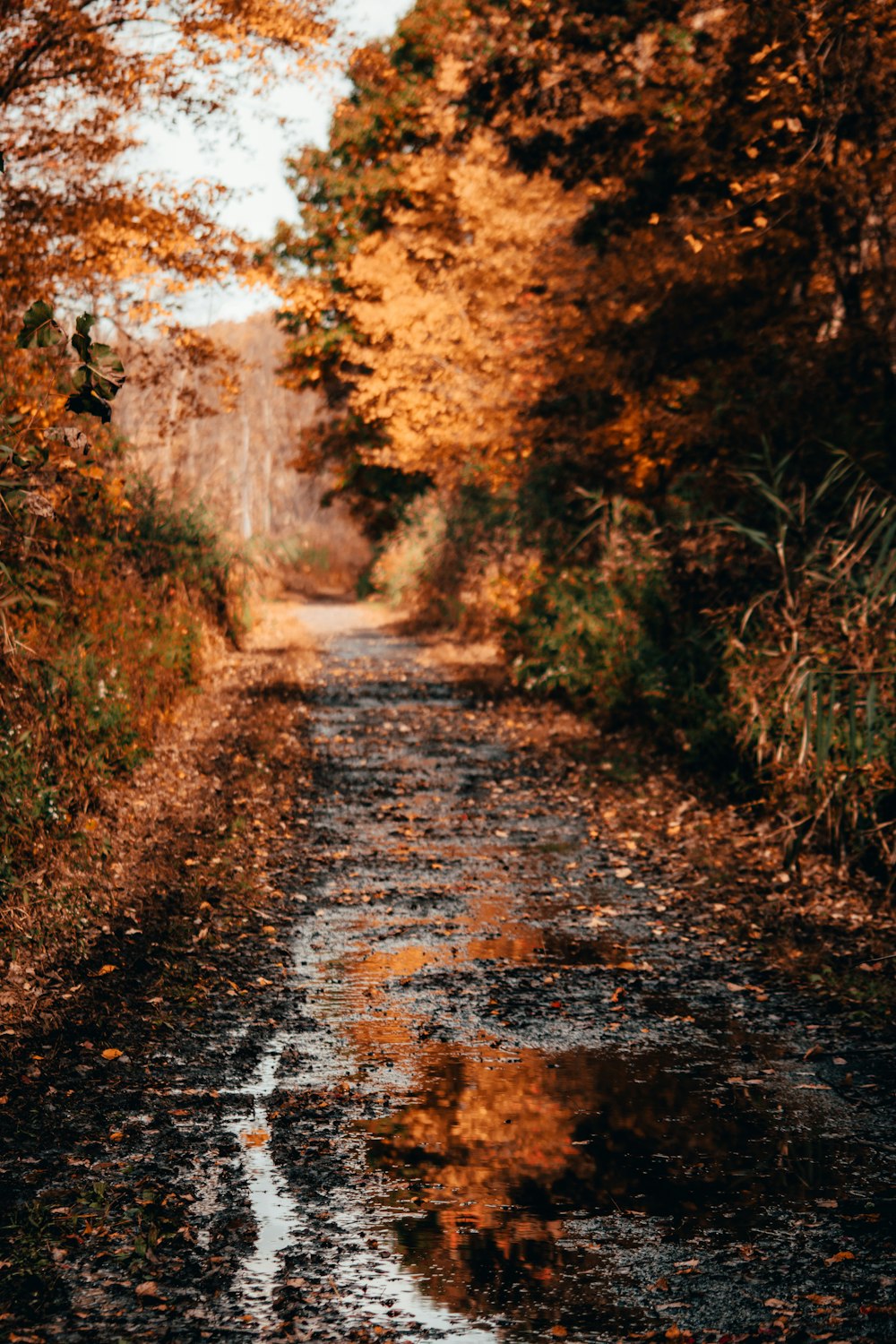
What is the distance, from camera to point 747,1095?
4.82 meters

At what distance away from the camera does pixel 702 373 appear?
12.4 meters

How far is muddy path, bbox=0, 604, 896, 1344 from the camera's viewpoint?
3.39 meters

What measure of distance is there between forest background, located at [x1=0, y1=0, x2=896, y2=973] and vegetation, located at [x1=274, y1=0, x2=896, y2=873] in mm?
42

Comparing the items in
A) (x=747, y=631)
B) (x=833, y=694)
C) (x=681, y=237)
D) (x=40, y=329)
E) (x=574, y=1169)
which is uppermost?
(x=681, y=237)

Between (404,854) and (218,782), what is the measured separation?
2.03 metres

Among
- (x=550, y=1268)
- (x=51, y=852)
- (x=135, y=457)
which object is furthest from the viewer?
(x=135, y=457)

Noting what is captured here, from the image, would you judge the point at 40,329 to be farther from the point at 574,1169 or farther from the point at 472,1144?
the point at 574,1169

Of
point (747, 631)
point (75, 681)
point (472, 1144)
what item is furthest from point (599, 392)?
point (472, 1144)

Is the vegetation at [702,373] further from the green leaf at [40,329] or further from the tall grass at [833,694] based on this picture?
the green leaf at [40,329]

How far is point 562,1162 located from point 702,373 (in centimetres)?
950

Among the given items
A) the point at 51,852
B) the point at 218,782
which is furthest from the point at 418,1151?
the point at 218,782

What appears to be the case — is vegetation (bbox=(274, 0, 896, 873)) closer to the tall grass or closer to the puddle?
the tall grass

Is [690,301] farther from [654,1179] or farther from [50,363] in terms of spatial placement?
[654,1179]

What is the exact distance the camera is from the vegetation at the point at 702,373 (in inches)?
321
